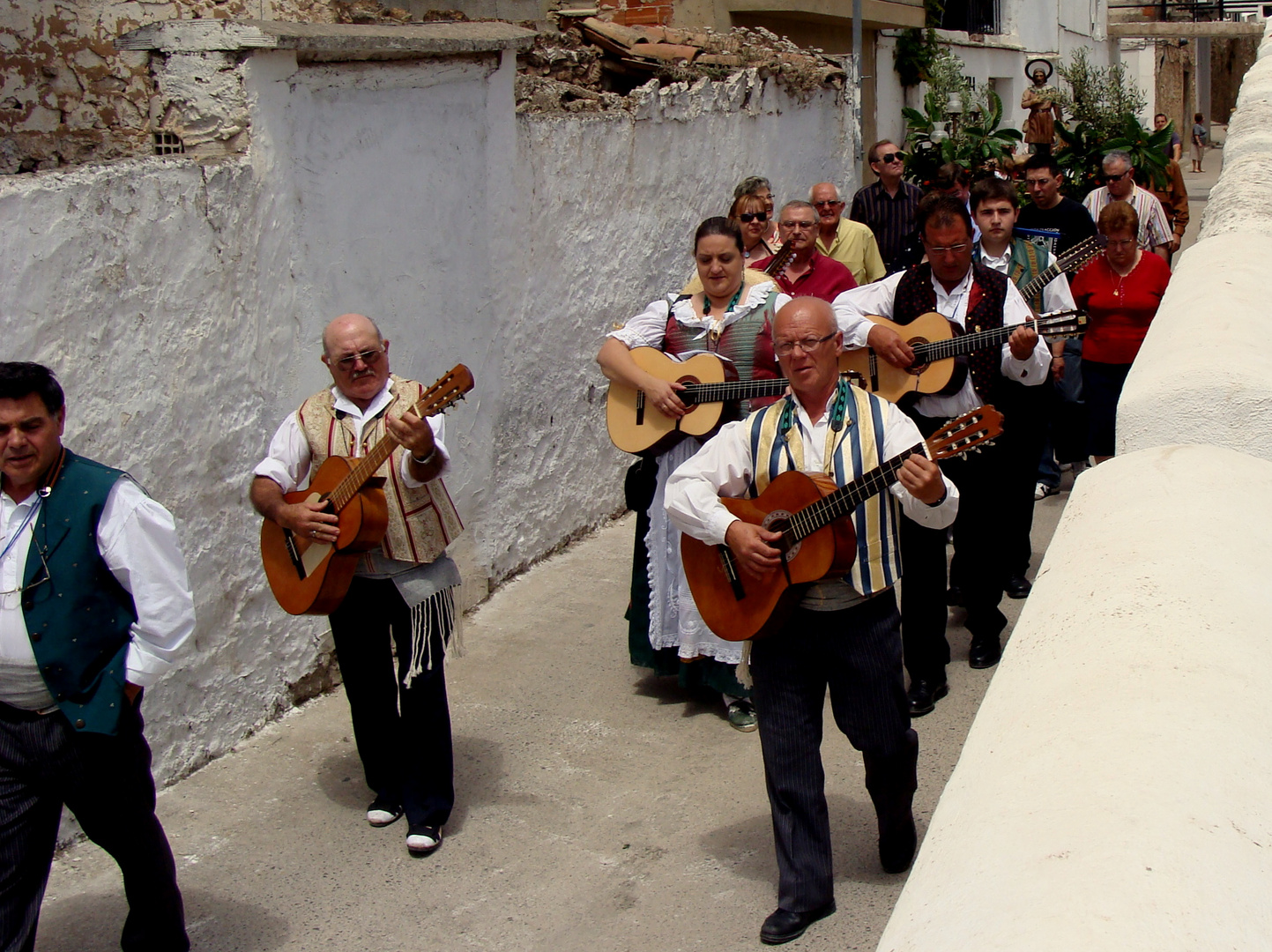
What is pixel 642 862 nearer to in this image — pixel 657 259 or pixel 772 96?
pixel 657 259

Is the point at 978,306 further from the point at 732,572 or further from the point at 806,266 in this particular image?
the point at 732,572

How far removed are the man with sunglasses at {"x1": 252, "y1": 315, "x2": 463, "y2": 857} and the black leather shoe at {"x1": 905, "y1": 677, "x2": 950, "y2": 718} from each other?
6.03ft

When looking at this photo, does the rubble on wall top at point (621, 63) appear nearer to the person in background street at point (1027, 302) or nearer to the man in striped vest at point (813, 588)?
the person in background street at point (1027, 302)

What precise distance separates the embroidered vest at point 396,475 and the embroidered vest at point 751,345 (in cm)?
136

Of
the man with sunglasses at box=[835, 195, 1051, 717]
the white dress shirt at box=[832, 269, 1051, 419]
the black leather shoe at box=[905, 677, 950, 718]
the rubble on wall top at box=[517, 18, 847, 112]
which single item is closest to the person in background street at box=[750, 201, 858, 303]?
the man with sunglasses at box=[835, 195, 1051, 717]

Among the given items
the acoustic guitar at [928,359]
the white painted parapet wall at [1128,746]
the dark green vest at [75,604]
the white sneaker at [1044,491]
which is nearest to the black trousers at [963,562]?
the acoustic guitar at [928,359]

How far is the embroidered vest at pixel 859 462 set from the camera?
3.72m

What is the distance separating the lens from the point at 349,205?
5.54 meters

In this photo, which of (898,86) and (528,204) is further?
(898,86)

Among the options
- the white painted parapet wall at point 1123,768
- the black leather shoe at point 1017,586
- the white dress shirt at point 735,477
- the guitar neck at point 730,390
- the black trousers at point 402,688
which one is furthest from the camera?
the black leather shoe at point 1017,586

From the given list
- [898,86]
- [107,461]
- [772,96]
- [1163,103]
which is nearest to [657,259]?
[772,96]

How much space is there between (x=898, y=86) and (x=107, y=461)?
484 inches

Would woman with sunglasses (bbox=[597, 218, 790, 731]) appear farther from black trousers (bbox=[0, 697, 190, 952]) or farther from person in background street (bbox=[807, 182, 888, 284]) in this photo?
person in background street (bbox=[807, 182, 888, 284])

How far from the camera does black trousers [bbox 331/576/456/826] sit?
4.43 meters
